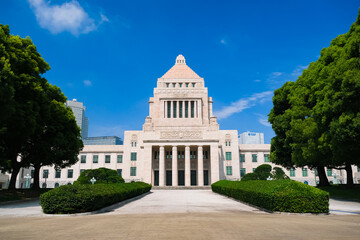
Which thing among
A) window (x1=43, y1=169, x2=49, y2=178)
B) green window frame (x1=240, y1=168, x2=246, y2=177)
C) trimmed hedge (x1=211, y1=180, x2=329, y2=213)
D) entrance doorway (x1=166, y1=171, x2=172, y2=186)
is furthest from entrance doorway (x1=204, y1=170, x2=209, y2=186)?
trimmed hedge (x1=211, y1=180, x2=329, y2=213)

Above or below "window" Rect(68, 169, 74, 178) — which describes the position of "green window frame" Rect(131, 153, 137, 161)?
above

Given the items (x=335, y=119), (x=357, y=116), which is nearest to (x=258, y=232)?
(x=357, y=116)

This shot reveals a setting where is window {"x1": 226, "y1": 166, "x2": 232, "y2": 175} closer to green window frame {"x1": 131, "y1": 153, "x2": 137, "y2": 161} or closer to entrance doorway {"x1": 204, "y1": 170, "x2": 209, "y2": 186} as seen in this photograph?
entrance doorway {"x1": 204, "y1": 170, "x2": 209, "y2": 186}

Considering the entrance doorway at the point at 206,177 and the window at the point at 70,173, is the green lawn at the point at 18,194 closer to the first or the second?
the entrance doorway at the point at 206,177

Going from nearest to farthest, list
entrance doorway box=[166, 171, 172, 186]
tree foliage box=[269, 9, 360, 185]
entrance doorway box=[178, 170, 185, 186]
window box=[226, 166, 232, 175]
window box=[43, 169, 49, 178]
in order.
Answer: tree foliage box=[269, 9, 360, 185], entrance doorway box=[166, 171, 172, 186], entrance doorway box=[178, 170, 185, 186], window box=[226, 166, 232, 175], window box=[43, 169, 49, 178]

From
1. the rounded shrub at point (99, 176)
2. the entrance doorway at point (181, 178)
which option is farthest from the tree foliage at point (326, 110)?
the entrance doorway at point (181, 178)

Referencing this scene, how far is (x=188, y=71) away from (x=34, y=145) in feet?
152

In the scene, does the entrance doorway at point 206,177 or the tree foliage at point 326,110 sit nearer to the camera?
the tree foliage at point 326,110

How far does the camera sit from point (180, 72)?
216 feet

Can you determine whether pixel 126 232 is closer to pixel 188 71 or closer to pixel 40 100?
pixel 40 100

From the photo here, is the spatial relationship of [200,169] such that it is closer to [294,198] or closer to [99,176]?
[99,176]

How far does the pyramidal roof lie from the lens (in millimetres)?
64250

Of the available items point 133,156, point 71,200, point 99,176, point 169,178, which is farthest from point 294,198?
point 133,156

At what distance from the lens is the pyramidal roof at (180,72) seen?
64.2 meters
